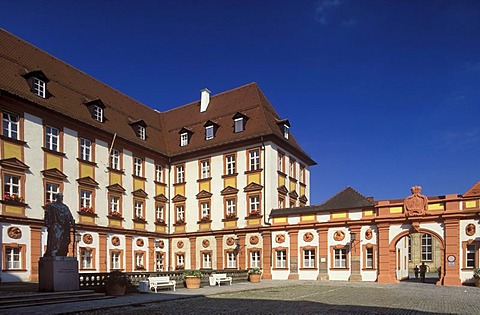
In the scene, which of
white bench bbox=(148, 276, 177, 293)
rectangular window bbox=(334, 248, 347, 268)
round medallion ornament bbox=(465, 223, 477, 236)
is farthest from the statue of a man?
round medallion ornament bbox=(465, 223, 477, 236)

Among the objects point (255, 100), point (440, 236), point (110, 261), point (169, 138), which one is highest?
point (255, 100)

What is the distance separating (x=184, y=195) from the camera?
3644 centimetres

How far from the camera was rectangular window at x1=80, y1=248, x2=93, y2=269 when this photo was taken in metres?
27.9

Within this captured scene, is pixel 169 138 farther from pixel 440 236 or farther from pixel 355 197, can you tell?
pixel 440 236

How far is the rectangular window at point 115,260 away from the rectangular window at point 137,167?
6236 mm

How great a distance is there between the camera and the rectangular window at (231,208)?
33281 mm

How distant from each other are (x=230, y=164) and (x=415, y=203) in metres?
14.3

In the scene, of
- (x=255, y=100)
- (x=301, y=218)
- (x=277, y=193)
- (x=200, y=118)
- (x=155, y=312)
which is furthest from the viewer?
(x=200, y=118)

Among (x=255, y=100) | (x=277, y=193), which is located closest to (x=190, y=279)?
(x=277, y=193)

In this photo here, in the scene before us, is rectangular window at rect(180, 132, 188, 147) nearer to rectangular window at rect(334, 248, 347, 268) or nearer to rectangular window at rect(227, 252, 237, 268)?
rectangular window at rect(227, 252, 237, 268)

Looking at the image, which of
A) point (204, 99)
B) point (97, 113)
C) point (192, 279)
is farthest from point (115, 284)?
point (204, 99)

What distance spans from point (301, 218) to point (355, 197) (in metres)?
3.91

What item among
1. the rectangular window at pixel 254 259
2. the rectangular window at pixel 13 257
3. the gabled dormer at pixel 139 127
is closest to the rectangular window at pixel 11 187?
the rectangular window at pixel 13 257

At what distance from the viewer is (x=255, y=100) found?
35.9 m
